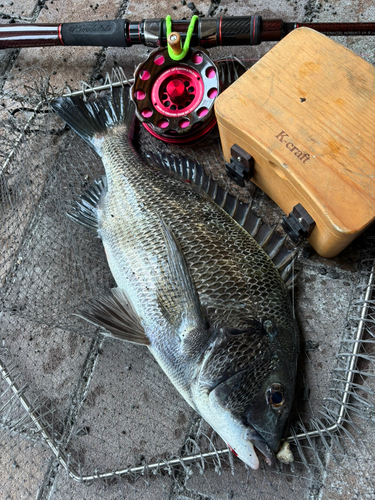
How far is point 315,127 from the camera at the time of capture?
4.64 feet

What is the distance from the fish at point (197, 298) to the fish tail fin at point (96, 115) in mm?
99

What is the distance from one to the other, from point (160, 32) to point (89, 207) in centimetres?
84

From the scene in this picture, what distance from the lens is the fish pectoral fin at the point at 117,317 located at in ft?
4.90

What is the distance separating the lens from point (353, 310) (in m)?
1.58

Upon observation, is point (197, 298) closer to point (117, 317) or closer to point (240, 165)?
point (117, 317)

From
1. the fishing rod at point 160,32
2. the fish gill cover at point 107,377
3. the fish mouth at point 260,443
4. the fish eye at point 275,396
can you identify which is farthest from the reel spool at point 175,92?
the fish mouth at point 260,443

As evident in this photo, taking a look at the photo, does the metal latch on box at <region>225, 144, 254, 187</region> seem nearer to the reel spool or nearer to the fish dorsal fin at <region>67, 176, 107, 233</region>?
the reel spool

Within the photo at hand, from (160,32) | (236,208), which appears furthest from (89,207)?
(160,32)

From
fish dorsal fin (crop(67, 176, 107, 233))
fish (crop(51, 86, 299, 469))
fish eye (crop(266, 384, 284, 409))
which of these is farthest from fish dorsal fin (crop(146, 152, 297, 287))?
fish eye (crop(266, 384, 284, 409))

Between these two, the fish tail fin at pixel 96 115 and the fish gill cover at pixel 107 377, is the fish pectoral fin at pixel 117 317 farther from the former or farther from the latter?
the fish tail fin at pixel 96 115

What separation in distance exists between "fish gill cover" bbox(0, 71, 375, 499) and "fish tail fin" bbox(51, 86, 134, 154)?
131mm

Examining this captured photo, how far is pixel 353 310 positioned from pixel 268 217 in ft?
1.76

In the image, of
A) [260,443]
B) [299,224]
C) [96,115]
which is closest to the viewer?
[260,443]

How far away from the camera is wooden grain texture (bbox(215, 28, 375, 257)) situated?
4.37 feet
